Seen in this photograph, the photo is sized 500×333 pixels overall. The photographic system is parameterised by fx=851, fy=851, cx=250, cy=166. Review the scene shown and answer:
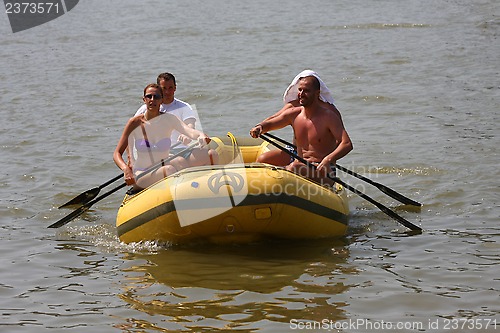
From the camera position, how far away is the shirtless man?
7594 millimetres

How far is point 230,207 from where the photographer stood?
6621 millimetres

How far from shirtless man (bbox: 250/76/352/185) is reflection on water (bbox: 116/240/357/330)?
77 cm

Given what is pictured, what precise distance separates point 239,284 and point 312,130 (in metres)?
2.03

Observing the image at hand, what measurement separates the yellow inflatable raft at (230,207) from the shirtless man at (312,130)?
1.40ft

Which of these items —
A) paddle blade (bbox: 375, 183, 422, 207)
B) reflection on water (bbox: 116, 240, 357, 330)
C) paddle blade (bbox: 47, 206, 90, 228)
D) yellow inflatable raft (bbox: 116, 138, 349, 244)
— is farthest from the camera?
paddle blade (bbox: 375, 183, 422, 207)

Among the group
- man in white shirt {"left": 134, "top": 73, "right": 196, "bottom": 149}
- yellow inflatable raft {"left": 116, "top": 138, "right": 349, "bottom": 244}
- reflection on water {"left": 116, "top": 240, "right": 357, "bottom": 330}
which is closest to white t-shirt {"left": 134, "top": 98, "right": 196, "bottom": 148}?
man in white shirt {"left": 134, "top": 73, "right": 196, "bottom": 149}

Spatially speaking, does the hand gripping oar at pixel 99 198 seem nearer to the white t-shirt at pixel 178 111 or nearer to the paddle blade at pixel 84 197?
the paddle blade at pixel 84 197

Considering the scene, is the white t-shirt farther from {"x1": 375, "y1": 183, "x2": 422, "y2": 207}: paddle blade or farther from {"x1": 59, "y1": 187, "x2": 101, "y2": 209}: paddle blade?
{"x1": 375, "y1": 183, "x2": 422, "y2": 207}: paddle blade

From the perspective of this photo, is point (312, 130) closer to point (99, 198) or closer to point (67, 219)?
point (99, 198)

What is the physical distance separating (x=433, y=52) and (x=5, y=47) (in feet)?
32.4

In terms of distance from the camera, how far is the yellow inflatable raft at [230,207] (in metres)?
6.62

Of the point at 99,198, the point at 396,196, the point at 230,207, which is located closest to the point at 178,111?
the point at 99,198

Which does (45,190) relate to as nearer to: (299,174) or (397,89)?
(299,174)

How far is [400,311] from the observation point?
223 inches
